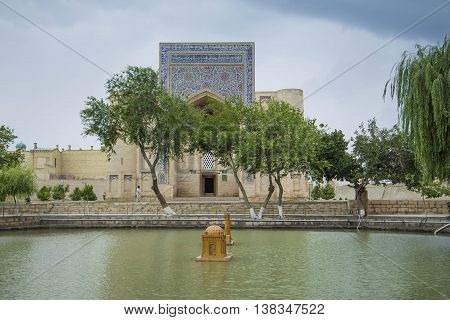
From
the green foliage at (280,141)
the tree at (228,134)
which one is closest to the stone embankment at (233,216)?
the tree at (228,134)

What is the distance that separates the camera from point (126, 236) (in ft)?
50.7

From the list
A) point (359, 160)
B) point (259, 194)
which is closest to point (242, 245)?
point (359, 160)

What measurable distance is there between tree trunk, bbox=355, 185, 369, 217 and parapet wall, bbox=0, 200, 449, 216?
1.30 ft

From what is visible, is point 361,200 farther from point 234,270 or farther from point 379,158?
point 234,270

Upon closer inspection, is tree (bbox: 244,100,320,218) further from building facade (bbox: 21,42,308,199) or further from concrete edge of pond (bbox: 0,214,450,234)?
building facade (bbox: 21,42,308,199)

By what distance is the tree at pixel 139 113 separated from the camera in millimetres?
19891

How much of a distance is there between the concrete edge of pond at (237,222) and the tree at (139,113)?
1.88 metres

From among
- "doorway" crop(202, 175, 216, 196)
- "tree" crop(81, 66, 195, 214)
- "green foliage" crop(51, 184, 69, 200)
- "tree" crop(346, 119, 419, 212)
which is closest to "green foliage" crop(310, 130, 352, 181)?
"tree" crop(346, 119, 419, 212)

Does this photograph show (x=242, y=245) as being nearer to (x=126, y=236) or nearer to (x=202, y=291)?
(x=126, y=236)

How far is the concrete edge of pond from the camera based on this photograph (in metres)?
17.2

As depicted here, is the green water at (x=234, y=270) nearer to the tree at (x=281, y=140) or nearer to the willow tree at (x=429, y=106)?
the willow tree at (x=429, y=106)

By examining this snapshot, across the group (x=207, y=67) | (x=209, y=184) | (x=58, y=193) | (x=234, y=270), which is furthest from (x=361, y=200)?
(x=58, y=193)

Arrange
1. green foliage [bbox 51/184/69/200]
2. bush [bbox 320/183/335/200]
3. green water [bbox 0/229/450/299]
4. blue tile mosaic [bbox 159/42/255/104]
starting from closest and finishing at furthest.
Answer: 1. green water [bbox 0/229/450/299]
2. blue tile mosaic [bbox 159/42/255/104]
3. green foliage [bbox 51/184/69/200]
4. bush [bbox 320/183/335/200]

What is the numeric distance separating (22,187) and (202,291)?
56.6 ft
